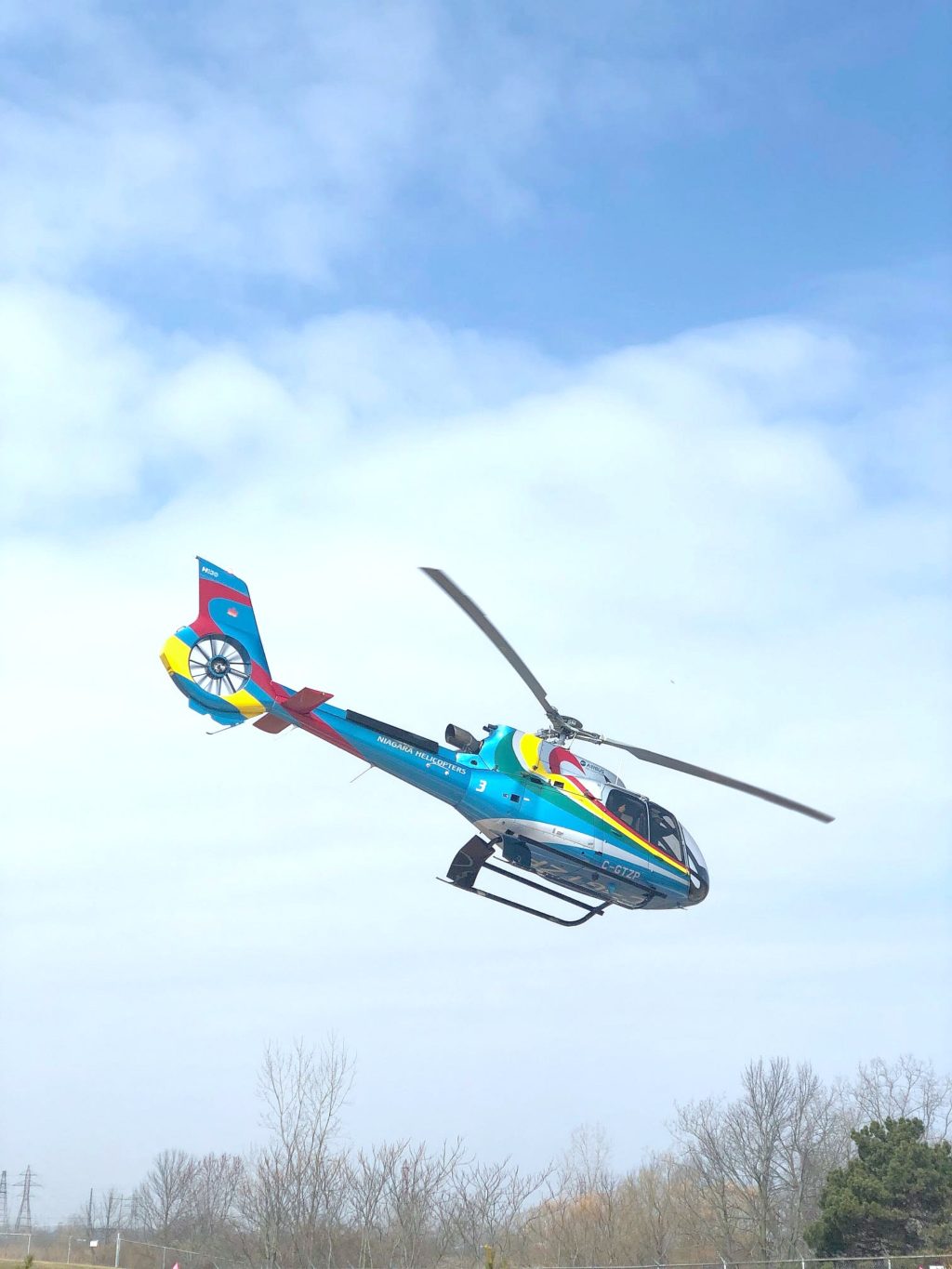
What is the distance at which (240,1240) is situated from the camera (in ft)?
151

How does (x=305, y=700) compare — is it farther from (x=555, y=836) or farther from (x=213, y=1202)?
(x=213, y=1202)

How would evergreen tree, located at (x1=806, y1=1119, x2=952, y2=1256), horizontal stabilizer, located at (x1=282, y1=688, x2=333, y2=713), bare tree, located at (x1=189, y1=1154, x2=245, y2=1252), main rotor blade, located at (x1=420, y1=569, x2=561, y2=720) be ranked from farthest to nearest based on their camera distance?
bare tree, located at (x1=189, y1=1154, x2=245, y2=1252) < evergreen tree, located at (x1=806, y1=1119, x2=952, y2=1256) < horizontal stabilizer, located at (x1=282, y1=688, x2=333, y2=713) < main rotor blade, located at (x1=420, y1=569, x2=561, y2=720)

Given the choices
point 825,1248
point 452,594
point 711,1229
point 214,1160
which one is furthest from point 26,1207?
point 452,594

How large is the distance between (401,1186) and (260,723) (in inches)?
1221

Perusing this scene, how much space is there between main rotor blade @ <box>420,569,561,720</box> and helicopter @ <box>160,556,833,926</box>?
2.8 inches

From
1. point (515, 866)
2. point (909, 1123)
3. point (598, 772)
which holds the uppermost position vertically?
point (598, 772)

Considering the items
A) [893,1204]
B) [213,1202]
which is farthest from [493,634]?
[213,1202]

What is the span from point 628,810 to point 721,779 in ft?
5.48

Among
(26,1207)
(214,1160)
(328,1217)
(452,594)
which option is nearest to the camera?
(452,594)

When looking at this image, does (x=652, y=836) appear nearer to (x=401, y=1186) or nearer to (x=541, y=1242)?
(x=401, y=1186)

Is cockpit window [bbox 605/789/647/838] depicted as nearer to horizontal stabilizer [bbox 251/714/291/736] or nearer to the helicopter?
the helicopter

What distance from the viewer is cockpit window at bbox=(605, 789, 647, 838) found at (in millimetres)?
21614

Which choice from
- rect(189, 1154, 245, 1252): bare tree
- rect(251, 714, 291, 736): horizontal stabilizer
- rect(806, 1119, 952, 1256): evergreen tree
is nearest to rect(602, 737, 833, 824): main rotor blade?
rect(251, 714, 291, 736): horizontal stabilizer

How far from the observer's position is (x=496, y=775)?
69.9 feet
